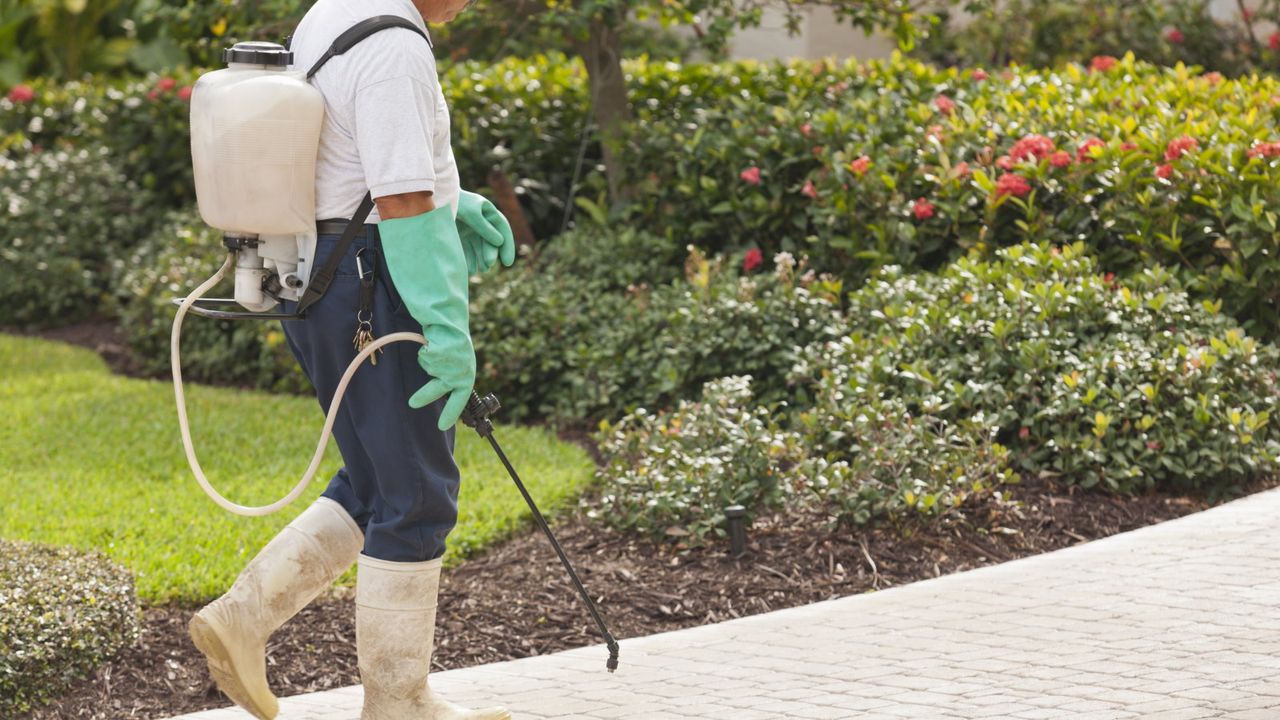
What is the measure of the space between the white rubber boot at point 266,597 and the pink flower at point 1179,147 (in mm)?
4722

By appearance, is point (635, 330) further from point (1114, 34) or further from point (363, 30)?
point (1114, 34)

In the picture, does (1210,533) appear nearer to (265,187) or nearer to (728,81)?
(265,187)

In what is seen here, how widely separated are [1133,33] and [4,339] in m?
9.59

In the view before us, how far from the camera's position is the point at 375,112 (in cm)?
329

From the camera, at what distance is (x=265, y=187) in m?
3.31

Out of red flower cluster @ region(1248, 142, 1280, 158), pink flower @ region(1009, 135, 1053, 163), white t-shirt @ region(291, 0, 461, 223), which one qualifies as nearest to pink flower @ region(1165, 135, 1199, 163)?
red flower cluster @ region(1248, 142, 1280, 158)

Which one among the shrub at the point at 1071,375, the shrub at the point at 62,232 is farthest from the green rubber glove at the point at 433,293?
the shrub at the point at 62,232

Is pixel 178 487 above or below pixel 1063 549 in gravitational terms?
below

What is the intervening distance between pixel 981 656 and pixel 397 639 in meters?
1.66

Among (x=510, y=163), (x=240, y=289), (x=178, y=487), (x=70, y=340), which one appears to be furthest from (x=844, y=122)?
(x=70, y=340)

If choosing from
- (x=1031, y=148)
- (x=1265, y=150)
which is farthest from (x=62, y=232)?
(x=1265, y=150)

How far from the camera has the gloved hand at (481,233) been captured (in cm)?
383

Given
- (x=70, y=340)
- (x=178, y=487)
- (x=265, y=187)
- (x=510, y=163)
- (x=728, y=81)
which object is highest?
(x=265, y=187)

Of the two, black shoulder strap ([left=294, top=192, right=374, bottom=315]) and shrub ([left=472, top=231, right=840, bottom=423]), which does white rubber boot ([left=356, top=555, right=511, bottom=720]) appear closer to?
black shoulder strap ([left=294, top=192, right=374, bottom=315])
